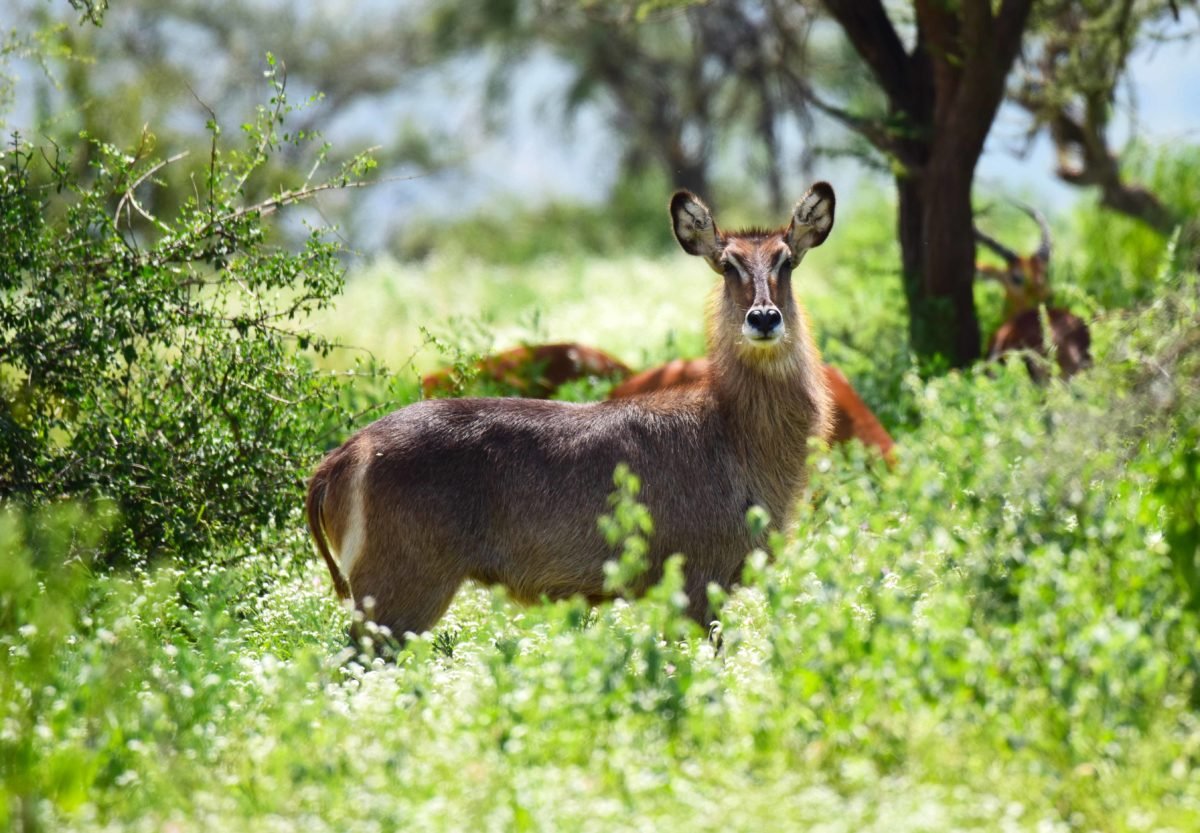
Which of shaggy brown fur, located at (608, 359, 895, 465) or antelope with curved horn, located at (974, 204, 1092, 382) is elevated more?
antelope with curved horn, located at (974, 204, 1092, 382)

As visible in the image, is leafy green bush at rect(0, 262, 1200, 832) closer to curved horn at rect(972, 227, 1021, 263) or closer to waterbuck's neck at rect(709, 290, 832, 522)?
waterbuck's neck at rect(709, 290, 832, 522)

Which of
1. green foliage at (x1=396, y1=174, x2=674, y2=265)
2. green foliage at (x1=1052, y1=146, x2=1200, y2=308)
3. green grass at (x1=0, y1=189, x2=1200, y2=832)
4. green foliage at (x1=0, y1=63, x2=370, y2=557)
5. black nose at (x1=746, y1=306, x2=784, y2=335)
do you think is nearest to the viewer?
green grass at (x1=0, y1=189, x2=1200, y2=832)

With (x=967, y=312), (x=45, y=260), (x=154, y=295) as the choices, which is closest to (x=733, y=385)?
(x=154, y=295)

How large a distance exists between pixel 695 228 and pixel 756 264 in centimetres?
37

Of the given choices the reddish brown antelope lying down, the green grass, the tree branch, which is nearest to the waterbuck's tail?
the reddish brown antelope lying down

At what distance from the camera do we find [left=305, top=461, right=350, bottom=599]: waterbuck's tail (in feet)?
17.7

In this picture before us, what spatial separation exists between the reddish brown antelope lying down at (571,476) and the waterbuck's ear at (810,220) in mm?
167

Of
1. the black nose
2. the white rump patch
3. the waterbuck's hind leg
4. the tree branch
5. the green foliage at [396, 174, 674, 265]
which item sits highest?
the tree branch

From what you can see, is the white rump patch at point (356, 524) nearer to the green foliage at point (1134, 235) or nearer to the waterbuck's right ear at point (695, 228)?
the waterbuck's right ear at point (695, 228)

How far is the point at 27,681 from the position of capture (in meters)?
4.09

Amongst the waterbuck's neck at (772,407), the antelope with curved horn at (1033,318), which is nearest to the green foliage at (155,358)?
the waterbuck's neck at (772,407)

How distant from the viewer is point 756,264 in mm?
5820

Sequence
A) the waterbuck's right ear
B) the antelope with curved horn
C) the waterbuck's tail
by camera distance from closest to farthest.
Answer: the waterbuck's tail < the waterbuck's right ear < the antelope with curved horn

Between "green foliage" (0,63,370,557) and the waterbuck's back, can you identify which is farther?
"green foliage" (0,63,370,557)
